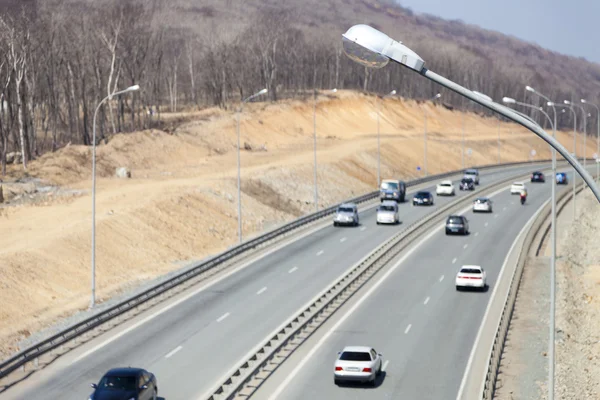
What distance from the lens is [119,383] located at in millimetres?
25953

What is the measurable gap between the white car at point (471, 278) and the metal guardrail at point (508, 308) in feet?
4.69

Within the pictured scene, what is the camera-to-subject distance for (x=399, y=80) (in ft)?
637

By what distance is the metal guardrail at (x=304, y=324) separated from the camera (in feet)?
96.8

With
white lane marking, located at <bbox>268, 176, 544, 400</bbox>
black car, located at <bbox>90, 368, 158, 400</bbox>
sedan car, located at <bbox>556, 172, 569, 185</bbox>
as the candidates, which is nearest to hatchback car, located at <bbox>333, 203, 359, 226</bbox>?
white lane marking, located at <bbox>268, 176, 544, 400</bbox>

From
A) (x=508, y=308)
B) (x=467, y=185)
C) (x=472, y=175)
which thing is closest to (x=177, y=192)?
(x=508, y=308)

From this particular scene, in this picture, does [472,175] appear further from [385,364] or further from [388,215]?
[385,364]

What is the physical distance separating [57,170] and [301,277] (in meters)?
34.3

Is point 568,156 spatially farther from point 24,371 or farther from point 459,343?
point 459,343

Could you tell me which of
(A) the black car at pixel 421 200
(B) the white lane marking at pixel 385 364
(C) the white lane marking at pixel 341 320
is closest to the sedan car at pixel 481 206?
(A) the black car at pixel 421 200

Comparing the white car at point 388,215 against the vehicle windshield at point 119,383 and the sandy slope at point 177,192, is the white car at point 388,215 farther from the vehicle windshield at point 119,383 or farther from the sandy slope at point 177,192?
the vehicle windshield at point 119,383

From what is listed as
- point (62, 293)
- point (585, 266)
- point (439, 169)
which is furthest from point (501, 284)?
point (439, 169)

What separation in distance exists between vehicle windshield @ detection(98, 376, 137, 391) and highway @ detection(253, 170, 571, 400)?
484 centimetres

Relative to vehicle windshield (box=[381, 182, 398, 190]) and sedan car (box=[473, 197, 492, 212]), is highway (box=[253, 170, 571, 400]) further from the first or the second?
vehicle windshield (box=[381, 182, 398, 190])

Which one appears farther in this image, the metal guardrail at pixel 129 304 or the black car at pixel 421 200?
the black car at pixel 421 200
